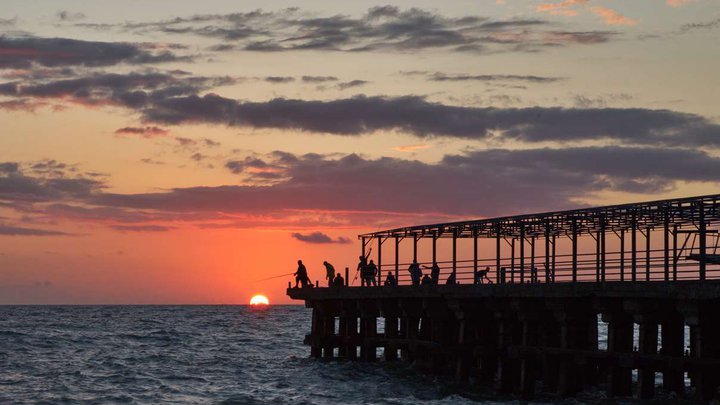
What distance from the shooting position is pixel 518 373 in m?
40.8

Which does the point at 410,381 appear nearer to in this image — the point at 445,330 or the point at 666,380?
the point at 445,330

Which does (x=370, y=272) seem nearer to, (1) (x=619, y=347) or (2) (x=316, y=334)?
(2) (x=316, y=334)

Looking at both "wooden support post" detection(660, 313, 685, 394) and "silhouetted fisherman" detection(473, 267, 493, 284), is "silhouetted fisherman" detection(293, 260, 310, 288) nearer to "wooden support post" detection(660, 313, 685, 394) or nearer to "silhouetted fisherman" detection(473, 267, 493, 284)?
"silhouetted fisherman" detection(473, 267, 493, 284)

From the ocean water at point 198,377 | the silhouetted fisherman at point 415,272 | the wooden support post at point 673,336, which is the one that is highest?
the silhouetted fisherman at point 415,272

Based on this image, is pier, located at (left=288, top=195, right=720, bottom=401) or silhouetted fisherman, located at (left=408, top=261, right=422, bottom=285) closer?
pier, located at (left=288, top=195, right=720, bottom=401)

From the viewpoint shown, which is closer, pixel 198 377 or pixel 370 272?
pixel 198 377

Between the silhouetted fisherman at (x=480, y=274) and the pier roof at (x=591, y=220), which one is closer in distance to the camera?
the pier roof at (x=591, y=220)

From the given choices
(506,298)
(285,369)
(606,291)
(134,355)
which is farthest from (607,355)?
(134,355)

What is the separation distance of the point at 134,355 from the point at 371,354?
65.6 ft

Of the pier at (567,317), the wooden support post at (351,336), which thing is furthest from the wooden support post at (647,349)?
the wooden support post at (351,336)

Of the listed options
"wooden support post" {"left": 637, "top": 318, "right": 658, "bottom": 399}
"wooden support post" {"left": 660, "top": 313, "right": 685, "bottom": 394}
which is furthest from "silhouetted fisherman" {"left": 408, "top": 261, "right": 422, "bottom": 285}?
"wooden support post" {"left": 637, "top": 318, "right": 658, "bottom": 399}

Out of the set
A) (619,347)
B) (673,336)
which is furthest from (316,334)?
(619,347)

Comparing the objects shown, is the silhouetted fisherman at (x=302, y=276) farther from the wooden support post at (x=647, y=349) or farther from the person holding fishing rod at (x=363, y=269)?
the wooden support post at (x=647, y=349)

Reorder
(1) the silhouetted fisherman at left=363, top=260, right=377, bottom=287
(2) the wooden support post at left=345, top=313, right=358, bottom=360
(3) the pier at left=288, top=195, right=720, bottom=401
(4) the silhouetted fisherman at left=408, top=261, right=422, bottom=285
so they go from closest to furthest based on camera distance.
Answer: (3) the pier at left=288, top=195, right=720, bottom=401
(4) the silhouetted fisherman at left=408, top=261, right=422, bottom=285
(2) the wooden support post at left=345, top=313, right=358, bottom=360
(1) the silhouetted fisherman at left=363, top=260, right=377, bottom=287
